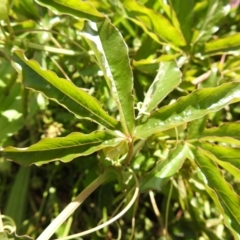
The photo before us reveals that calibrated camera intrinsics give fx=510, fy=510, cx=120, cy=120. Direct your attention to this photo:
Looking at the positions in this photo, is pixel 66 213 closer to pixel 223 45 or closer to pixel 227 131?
pixel 227 131

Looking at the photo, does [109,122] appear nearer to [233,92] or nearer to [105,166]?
[105,166]

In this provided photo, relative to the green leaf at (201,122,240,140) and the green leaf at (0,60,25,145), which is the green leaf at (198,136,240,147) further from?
the green leaf at (0,60,25,145)

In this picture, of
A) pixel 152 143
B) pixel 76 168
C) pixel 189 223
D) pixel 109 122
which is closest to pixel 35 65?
pixel 109 122

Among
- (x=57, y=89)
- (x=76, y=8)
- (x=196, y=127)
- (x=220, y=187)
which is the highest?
(x=76, y=8)

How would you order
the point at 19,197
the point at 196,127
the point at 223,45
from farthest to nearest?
1. the point at 19,197
2. the point at 223,45
3. the point at 196,127

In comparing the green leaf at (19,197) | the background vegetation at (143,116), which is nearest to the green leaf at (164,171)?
the background vegetation at (143,116)

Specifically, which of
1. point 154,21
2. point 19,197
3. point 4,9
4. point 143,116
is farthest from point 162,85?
point 19,197

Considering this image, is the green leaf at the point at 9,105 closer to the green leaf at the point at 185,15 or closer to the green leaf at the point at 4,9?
the green leaf at the point at 4,9
